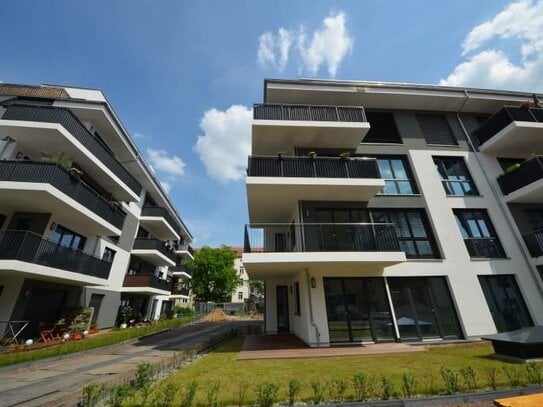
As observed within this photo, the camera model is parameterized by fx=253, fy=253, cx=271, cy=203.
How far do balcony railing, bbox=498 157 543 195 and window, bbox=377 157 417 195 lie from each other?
506 cm

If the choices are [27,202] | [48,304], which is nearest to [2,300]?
[48,304]

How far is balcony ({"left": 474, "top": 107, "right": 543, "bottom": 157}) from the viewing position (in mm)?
14086

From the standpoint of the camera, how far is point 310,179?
11828 millimetres

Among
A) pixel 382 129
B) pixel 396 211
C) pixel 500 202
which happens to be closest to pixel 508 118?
pixel 500 202

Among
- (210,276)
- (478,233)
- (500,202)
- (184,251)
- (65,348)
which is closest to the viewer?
(65,348)

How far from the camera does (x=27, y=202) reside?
1241 centimetres

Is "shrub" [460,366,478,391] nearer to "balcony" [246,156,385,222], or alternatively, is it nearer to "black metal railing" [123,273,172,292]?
"balcony" [246,156,385,222]

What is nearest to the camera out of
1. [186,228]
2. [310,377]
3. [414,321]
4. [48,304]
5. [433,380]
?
[433,380]

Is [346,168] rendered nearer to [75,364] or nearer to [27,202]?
[75,364]

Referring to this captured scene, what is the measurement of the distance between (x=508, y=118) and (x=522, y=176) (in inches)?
141

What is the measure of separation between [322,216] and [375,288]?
4227 millimetres

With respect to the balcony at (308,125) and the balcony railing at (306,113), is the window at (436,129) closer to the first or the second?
the balcony at (308,125)

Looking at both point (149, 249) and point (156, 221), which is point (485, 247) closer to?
point (149, 249)

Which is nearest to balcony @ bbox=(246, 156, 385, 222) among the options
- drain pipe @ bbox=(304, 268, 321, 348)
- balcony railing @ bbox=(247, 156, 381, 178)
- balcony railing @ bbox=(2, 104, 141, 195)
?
balcony railing @ bbox=(247, 156, 381, 178)
